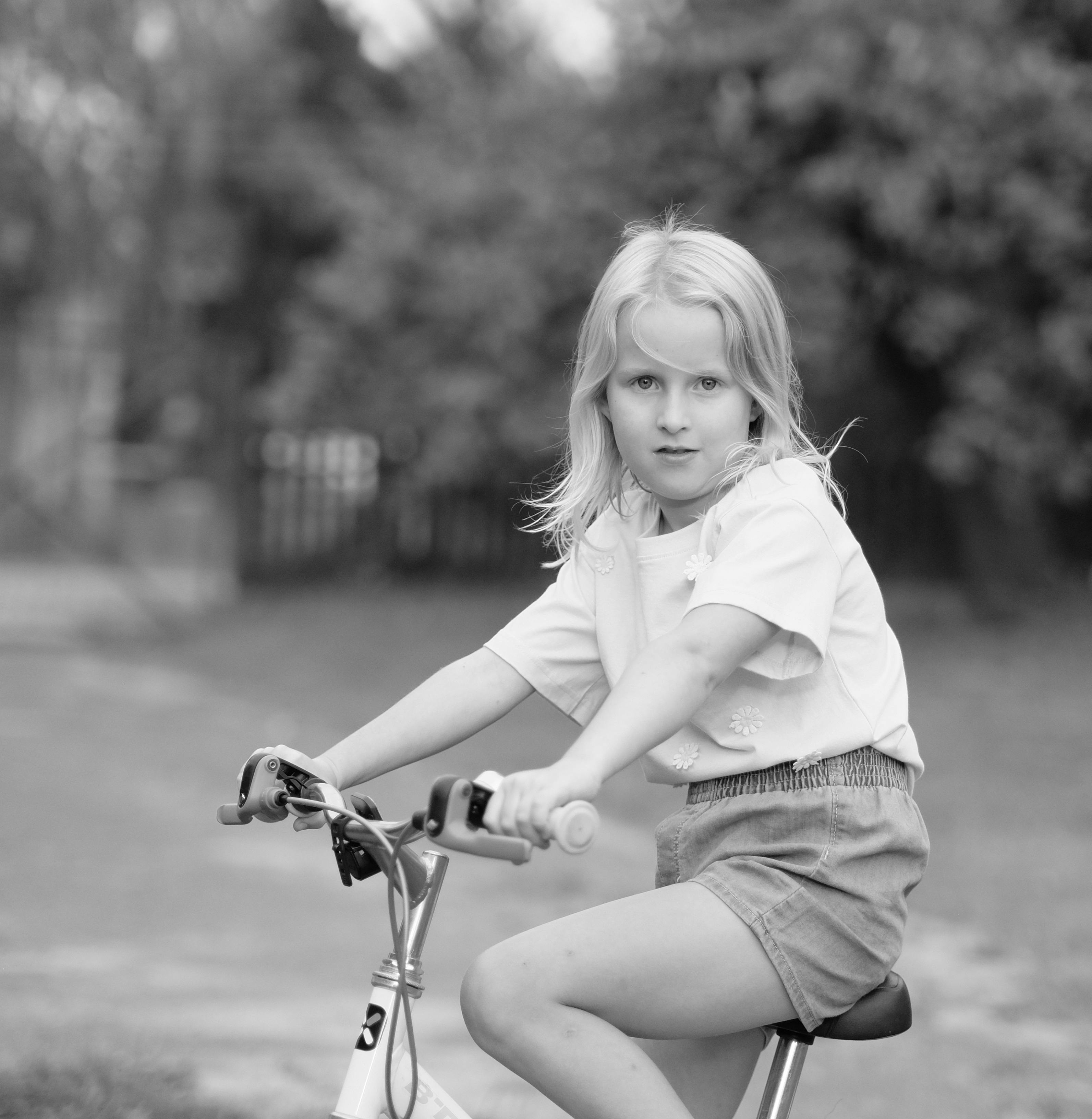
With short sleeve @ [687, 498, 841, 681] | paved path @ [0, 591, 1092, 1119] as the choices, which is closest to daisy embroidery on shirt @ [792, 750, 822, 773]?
short sleeve @ [687, 498, 841, 681]

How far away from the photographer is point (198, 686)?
9.80m

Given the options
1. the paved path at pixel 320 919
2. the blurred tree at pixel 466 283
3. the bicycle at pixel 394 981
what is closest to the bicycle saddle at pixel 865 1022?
the bicycle at pixel 394 981

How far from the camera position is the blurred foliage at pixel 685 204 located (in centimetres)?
880

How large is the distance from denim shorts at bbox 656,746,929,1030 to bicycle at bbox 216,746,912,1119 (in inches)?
2.1

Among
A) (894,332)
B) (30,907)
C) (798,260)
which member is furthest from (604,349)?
(894,332)

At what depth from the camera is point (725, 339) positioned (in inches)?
81.6

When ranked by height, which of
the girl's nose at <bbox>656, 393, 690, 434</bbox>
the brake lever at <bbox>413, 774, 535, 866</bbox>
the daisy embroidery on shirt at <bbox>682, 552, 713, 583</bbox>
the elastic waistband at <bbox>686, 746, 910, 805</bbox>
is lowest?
the brake lever at <bbox>413, 774, 535, 866</bbox>

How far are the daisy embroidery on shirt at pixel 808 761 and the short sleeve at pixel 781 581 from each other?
0.34 ft

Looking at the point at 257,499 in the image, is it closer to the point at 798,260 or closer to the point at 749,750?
the point at 798,260

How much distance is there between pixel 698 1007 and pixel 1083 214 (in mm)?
8007

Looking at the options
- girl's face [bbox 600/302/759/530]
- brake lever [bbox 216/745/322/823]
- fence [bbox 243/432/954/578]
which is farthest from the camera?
fence [bbox 243/432/954/578]

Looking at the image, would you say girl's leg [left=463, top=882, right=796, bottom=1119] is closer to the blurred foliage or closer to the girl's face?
the girl's face

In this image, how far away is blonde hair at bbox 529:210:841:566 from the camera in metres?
2.08

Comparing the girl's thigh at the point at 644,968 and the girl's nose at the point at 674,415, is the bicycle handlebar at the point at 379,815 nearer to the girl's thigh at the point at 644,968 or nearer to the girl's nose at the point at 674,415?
the girl's thigh at the point at 644,968
